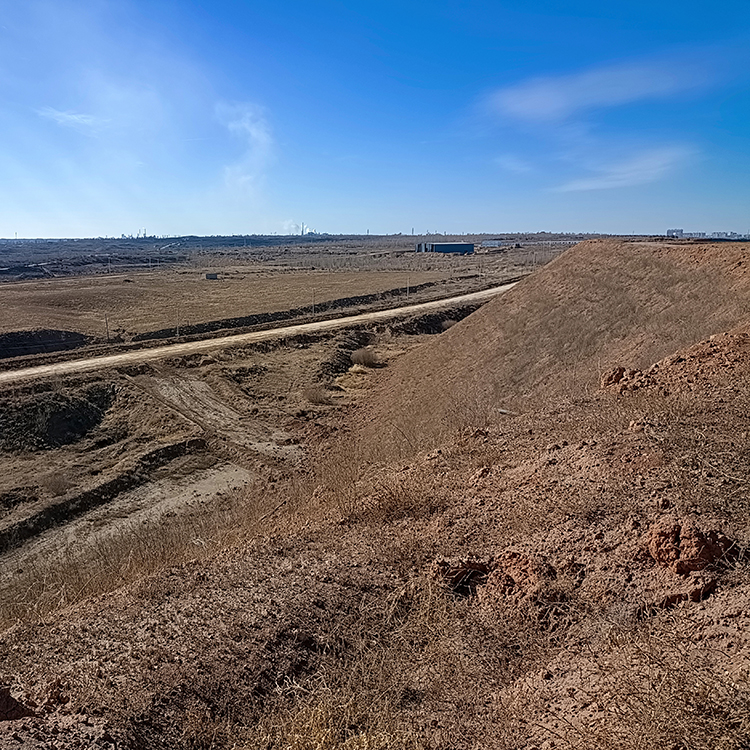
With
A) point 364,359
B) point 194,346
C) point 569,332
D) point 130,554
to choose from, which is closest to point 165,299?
point 194,346

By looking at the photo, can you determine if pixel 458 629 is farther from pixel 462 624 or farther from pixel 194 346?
pixel 194 346

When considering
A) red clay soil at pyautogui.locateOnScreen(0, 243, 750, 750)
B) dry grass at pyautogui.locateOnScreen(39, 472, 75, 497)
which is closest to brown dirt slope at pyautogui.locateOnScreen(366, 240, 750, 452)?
red clay soil at pyautogui.locateOnScreen(0, 243, 750, 750)

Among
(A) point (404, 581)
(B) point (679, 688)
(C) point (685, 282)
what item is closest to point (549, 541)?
(A) point (404, 581)

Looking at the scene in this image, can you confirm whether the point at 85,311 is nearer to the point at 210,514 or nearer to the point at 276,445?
the point at 276,445

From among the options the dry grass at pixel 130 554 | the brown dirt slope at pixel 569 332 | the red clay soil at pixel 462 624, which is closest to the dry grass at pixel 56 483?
the dry grass at pixel 130 554

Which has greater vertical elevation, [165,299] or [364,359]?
[165,299]
